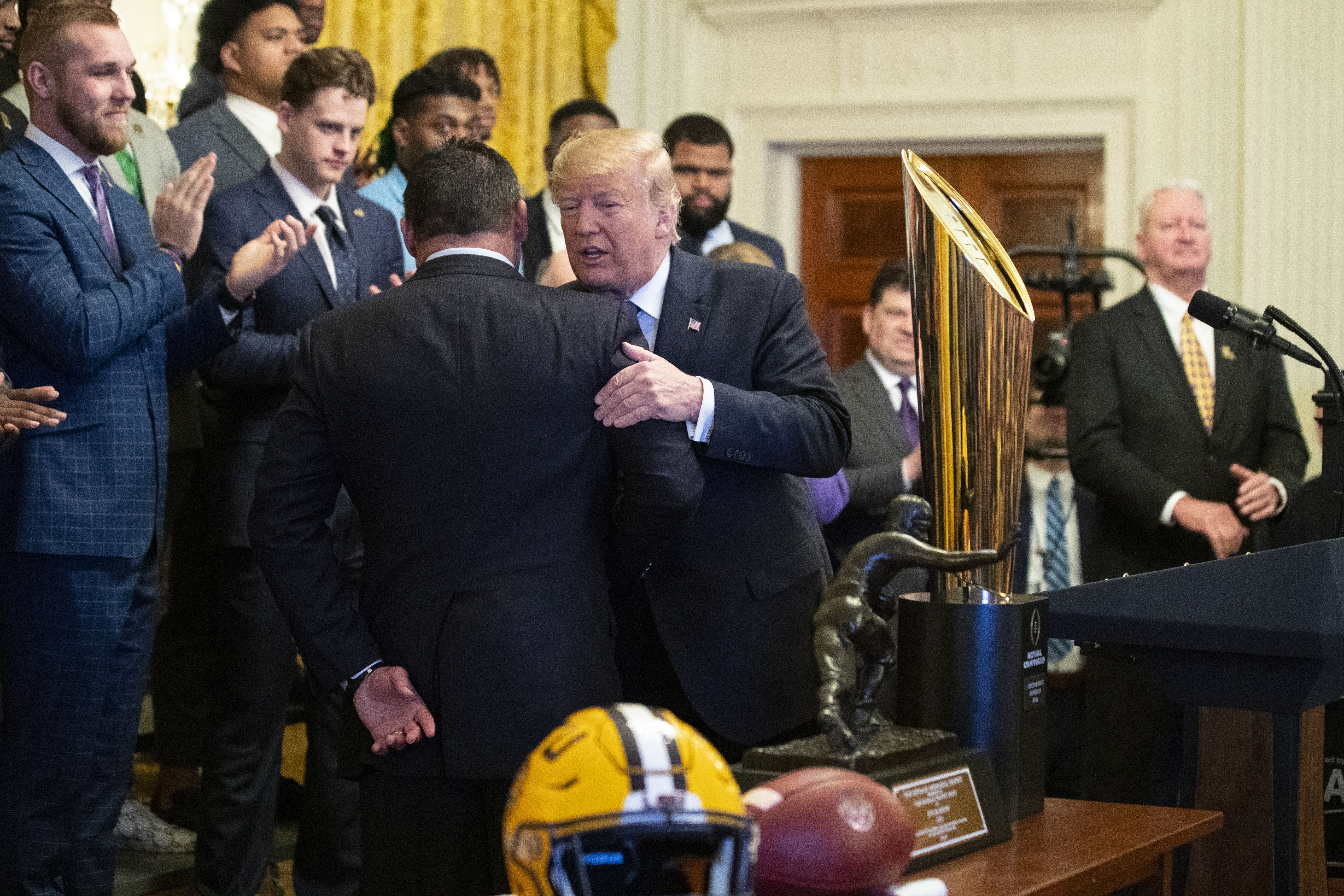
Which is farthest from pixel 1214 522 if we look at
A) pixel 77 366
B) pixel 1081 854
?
pixel 77 366

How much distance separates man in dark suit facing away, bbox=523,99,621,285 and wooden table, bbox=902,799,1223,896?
1.83 m

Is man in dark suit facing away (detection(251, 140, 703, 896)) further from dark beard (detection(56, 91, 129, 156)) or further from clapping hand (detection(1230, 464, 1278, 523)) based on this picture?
clapping hand (detection(1230, 464, 1278, 523))

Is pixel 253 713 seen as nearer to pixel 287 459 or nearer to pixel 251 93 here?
pixel 287 459

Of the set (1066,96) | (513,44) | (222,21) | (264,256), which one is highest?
(513,44)

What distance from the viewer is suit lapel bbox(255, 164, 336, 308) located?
117 inches

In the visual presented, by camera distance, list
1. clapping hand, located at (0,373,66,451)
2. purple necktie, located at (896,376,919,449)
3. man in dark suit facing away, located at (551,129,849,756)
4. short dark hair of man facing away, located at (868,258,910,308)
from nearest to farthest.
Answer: man in dark suit facing away, located at (551,129,849,756) < clapping hand, located at (0,373,66,451) < purple necktie, located at (896,376,919,449) < short dark hair of man facing away, located at (868,258,910,308)

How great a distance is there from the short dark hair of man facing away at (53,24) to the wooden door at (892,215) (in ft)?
13.0

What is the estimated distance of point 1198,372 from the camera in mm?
3668

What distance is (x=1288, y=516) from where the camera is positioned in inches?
132

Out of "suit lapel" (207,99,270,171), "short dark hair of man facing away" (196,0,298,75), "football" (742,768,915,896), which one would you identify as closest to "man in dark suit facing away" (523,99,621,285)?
"suit lapel" (207,99,270,171)

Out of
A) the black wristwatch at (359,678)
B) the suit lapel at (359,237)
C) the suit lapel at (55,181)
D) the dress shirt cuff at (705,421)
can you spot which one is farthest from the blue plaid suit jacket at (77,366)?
the dress shirt cuff at (705,421)

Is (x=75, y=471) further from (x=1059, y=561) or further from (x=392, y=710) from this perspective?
(x=1059, y=561)

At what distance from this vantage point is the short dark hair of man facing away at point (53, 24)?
103 inches

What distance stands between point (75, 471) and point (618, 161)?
1.11 m
